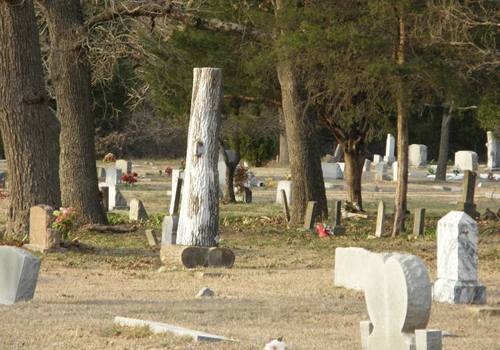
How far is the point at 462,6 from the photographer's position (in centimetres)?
2147

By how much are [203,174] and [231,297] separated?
436 centimetres

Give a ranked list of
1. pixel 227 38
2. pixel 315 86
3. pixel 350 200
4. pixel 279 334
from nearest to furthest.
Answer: pixel 279 334 → pixel 315 86 → pixel 227 38 → pixel 350 200

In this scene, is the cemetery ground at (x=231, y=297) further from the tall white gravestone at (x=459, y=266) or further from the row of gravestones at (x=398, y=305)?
the row of gravestones at (x=398, y=305)

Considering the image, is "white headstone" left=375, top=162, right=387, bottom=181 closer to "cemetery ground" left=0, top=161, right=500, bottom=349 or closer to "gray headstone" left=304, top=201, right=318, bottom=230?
"cemetery ground" left=0, top=161, right=500, bottom=349

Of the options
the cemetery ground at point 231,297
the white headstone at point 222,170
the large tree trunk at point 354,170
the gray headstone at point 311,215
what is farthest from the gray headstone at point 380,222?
the white headstone at point 222,170

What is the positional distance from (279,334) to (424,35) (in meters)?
12.0

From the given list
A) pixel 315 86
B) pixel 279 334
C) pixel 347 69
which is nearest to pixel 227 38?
pixel 315 86

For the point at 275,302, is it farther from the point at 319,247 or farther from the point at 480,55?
the point at 480,55

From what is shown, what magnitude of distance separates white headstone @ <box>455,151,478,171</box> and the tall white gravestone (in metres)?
37.5

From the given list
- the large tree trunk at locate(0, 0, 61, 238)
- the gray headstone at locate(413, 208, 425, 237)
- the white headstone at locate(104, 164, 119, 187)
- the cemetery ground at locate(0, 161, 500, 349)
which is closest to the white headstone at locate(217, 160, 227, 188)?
the white headstone at locate(104, 164, 119, 187)

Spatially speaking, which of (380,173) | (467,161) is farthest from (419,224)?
(467,161)

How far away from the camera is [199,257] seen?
698 inches

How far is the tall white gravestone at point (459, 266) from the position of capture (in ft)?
45.6

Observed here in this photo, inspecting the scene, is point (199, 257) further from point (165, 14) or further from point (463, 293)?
point (165, 14)
